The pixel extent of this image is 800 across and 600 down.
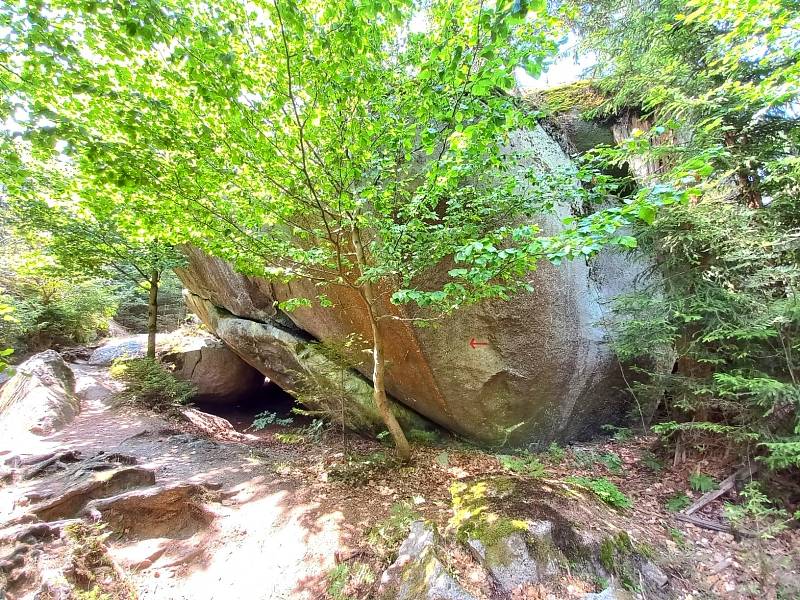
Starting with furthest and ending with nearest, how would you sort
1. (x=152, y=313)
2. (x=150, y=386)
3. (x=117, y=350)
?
(x=117, y=350), (x=152, y=313), (x=150, y=386)

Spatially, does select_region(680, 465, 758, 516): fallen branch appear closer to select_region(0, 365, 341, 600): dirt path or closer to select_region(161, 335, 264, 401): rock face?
select_region(0, 365, 341, 600): dirt path

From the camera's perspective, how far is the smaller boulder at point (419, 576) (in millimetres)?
2971

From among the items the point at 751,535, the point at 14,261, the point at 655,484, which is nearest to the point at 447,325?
the point at 655,484

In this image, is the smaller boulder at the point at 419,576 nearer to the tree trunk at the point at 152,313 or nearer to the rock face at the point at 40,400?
the rock face at the point at 40,400

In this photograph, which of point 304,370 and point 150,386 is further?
point 150,386

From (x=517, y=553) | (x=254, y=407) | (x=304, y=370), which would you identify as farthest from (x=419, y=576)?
(x=254, y=407)

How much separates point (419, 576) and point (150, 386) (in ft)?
28.9

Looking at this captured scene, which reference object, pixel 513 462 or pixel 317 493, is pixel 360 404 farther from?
pixel 513 462

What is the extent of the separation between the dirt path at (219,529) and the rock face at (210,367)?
428 centimetres

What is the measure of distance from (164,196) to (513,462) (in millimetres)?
5882

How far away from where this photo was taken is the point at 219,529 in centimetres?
436

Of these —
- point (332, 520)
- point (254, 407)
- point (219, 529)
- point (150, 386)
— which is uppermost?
point (150, 386)

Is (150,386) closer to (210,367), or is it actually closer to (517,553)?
(210,367)

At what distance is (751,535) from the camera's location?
3686mm
